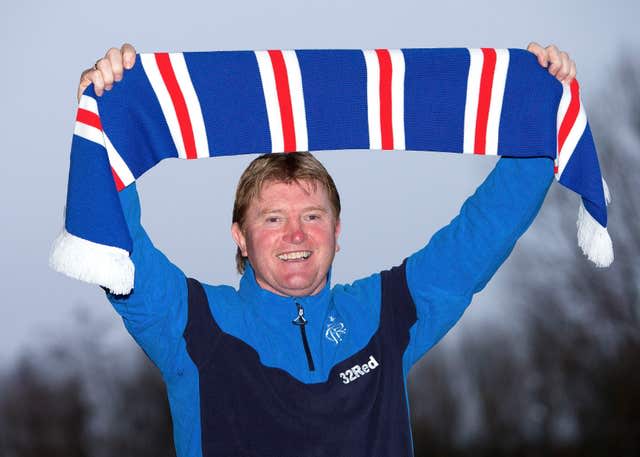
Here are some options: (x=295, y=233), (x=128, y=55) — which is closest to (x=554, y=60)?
(x=295, y=233)

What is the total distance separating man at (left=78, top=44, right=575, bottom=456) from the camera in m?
2.79

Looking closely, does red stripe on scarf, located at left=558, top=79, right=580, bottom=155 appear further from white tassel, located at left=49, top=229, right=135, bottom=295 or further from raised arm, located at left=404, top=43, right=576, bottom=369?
white tassel, located at left=49, top=229, right=135, bottom=295

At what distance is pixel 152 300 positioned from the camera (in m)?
2.75

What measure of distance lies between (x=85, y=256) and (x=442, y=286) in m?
1.05

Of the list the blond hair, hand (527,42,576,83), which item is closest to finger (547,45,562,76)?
hand (527,42,576,83)

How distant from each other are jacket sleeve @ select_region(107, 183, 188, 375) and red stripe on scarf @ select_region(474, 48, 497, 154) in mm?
951

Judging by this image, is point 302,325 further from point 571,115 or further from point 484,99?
point 571,115

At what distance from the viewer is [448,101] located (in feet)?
9.80

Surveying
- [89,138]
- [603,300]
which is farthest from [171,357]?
[603,300]

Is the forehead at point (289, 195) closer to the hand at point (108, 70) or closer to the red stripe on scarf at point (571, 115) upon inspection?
the hand at point (108, 70)

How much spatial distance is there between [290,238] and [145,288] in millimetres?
452

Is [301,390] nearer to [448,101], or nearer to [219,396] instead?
[219,396]

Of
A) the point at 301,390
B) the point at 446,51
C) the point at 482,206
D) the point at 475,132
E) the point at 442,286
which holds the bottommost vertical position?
the point at 301,390

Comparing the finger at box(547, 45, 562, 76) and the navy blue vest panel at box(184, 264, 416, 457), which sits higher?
the finger at box(547, 45, 562, 76)
